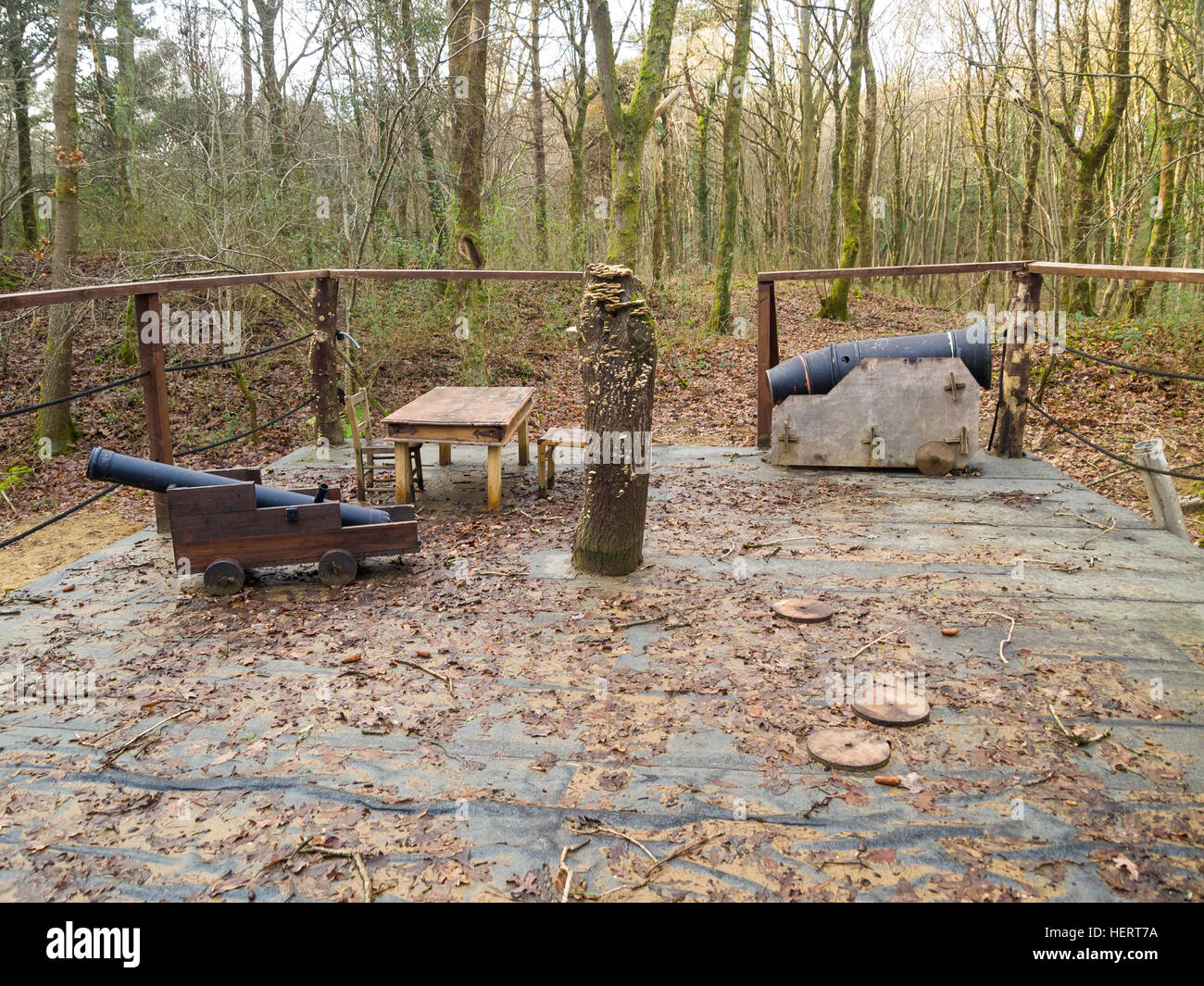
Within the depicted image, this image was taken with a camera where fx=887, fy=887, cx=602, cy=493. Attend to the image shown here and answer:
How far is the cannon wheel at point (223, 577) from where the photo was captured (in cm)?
460

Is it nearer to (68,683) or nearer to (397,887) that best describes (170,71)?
(68,683)

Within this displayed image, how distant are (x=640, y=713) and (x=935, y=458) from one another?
448 cm

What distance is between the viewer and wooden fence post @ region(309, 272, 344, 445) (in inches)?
287

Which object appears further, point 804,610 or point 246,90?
point 246,90

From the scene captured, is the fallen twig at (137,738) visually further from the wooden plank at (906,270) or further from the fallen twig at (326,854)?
the wooden plank at (906,270)

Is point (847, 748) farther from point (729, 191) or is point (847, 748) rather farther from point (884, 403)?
point (729, 191)

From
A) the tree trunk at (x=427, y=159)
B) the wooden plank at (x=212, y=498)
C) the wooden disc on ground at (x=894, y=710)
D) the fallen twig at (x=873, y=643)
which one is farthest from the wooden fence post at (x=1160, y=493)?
the tree trunk at (x=427, y=159)

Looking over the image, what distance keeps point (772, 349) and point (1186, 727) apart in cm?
506

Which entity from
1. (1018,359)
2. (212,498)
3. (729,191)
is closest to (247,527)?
(212,498)

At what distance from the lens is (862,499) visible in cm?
639

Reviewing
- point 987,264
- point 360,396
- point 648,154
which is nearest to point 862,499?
point 987,264

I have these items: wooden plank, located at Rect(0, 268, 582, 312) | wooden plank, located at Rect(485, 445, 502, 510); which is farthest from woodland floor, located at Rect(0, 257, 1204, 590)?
wooden plank, located at Rect(485, 445, 502, 510)

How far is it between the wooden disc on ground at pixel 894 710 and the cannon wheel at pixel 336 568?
2.74m

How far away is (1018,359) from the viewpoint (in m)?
7.01
